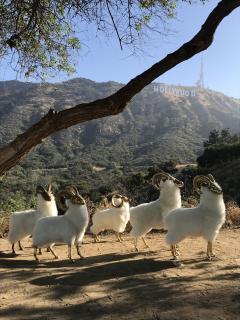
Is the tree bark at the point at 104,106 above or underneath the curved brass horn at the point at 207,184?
above

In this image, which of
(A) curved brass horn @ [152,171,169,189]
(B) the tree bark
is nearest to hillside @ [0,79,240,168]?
(A) curved brass horn @ [152,171,169,189]

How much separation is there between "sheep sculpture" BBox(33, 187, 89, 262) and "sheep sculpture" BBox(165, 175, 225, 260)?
1.67 m

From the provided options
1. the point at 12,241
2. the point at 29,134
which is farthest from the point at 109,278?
the point at 12,241

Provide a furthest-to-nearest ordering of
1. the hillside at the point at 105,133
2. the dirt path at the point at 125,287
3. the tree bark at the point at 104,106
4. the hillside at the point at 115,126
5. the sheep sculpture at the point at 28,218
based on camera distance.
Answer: the hillside at the point at 115,126 < the hillside at the point at 105,133 < the sheep sculpture at the point at 28,218 < the tree bark at the point at 104,106 < the dirt path at the point at 125,287

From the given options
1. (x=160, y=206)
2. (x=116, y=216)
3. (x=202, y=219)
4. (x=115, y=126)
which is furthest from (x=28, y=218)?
(x=115, y=126)

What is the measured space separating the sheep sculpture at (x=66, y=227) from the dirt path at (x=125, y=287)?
0.42 metres

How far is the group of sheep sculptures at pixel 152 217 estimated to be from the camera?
8.73 m

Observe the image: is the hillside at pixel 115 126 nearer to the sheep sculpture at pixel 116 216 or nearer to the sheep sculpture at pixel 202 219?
the sheep sculpture at pixel 116 216

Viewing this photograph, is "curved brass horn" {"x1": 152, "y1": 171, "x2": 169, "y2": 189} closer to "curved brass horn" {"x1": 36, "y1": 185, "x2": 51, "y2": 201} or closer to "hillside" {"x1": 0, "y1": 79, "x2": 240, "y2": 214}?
"curved brass horn" {"x1": 36, "y1": 185, "x2": 51, "y2": 201}

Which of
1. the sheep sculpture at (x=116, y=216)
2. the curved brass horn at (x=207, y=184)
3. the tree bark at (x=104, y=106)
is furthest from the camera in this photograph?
the sheep sculpture at (x=116, y=216)

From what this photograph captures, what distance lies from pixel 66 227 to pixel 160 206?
1.82m

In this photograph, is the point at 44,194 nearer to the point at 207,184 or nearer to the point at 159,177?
the point at 159,177

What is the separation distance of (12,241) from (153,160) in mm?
50447

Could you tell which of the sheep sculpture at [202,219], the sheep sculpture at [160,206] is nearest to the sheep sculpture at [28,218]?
the sheep sculpture at [160,206]
